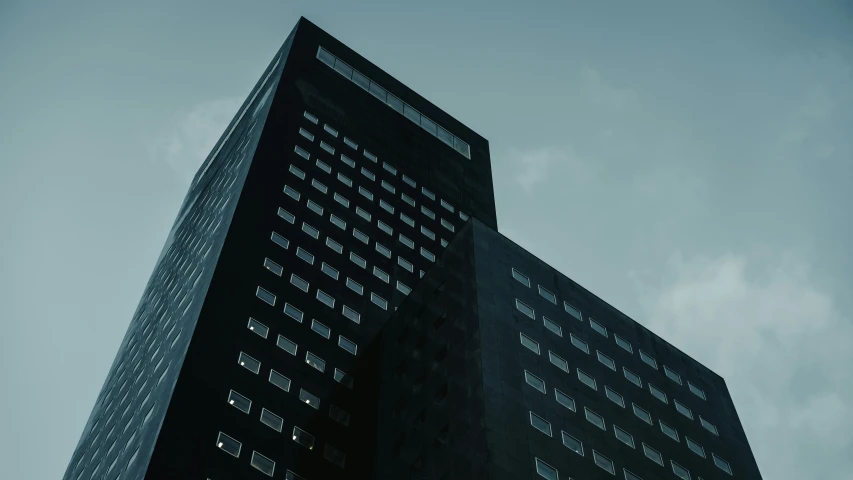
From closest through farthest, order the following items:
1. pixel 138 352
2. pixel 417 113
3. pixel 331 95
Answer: pixel 138 352, pixel 331 95, pixel 417 113

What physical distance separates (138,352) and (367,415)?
20575 mm

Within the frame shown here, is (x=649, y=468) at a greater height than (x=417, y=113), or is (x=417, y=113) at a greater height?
(x=417, y=113)

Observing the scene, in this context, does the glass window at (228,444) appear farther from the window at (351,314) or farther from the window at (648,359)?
the window at (648,359)

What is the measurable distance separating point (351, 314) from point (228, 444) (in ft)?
49.2

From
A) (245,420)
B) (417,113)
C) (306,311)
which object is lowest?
(245,420)

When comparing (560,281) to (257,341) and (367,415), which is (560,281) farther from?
(257,341)

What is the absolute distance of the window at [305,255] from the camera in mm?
62250

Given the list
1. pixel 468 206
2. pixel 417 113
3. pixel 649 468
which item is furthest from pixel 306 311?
pixel 417 113

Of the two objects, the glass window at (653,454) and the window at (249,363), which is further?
the window at (249,363)

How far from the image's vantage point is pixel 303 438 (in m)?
50.9

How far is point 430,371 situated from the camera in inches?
2009

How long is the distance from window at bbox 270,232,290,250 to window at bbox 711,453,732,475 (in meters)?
28.0

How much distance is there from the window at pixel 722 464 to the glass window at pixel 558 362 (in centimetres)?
936

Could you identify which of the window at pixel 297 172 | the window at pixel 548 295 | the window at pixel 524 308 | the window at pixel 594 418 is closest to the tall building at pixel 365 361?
the window at pixel 594 418
